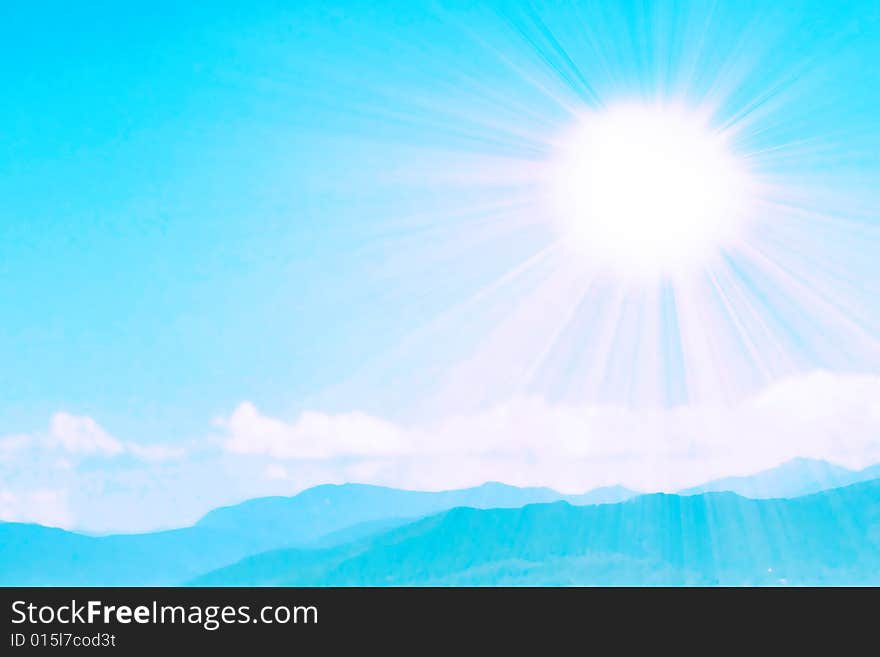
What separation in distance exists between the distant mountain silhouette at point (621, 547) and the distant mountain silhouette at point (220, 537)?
21 cm

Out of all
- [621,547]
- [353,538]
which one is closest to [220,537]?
[353,538]

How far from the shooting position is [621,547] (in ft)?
38.8

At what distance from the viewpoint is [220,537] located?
12.4 m

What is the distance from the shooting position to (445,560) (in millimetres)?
12391

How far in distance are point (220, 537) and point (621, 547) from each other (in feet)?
19.6

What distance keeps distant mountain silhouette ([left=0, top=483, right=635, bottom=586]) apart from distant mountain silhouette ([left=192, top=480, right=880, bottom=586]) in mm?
→ 213

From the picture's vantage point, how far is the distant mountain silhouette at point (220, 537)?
12.4 meters

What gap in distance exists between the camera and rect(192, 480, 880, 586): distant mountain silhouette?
11.5 metres

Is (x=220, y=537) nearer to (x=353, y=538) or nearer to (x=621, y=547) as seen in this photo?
(x=353, y=538)

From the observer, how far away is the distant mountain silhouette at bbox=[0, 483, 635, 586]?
488 inches
